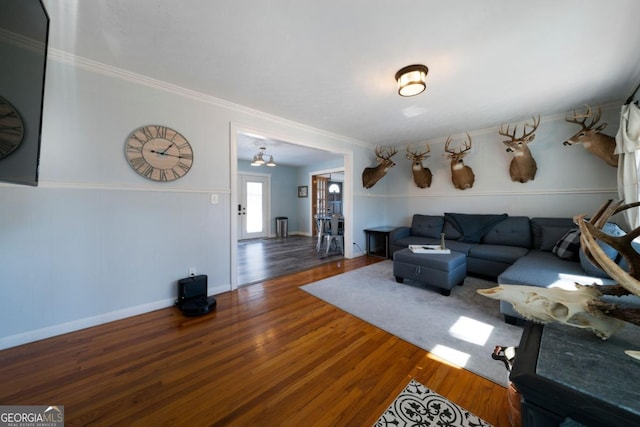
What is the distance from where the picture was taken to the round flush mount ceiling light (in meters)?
2.11

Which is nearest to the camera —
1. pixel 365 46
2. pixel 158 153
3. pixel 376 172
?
pixel 365 46

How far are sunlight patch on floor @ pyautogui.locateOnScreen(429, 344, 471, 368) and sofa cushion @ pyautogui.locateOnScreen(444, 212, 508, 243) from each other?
8.25 feet

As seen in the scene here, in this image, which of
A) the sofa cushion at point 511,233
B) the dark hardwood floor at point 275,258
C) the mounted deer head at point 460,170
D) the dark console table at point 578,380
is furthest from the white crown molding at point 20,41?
the sofa cushion at point 511,233

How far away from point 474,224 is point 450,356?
2775 millimetres

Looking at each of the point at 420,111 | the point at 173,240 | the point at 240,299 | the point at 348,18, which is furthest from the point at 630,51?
the point at 173,240

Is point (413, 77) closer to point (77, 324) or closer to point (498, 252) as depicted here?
point (498, 252)

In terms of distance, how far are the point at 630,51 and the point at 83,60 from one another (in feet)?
15.4

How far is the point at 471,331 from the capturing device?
2.04 metres

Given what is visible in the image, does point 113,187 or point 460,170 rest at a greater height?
point 460,170

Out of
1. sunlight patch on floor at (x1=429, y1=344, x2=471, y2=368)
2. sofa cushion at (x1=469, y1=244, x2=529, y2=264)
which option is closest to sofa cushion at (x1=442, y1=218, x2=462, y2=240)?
sofa cushion at (x1=469, y1=244, x2=529, y2=264)

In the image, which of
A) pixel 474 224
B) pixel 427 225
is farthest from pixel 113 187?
pixel 474 224

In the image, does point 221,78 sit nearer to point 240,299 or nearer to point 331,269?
point 240,299

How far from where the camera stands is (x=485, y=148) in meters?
4.02

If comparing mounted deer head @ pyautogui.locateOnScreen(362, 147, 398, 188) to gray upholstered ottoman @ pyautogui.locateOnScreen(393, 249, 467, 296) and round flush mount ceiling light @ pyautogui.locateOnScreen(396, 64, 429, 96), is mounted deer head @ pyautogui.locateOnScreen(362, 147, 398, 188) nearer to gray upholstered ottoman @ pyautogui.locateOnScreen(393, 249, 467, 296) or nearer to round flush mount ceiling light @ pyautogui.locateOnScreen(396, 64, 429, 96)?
gray upholstered ottoman @ pyautogui.locateOnScreen(393, 249, 467, 296)
